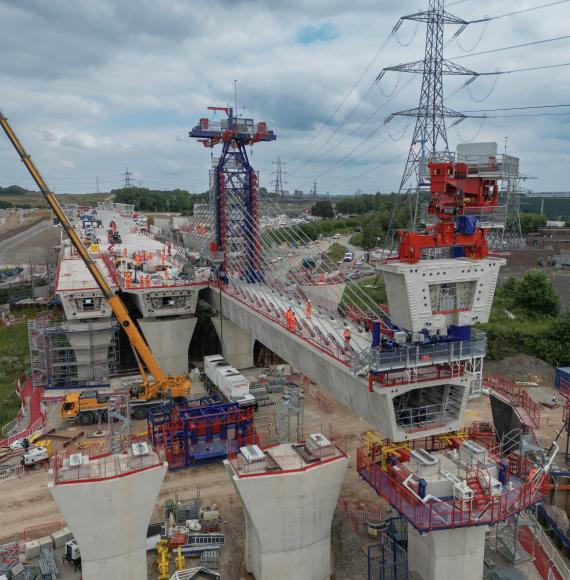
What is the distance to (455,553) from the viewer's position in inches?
788

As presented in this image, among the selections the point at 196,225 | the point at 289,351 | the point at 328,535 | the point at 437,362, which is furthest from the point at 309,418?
the point at 196,225

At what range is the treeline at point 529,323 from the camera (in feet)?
163

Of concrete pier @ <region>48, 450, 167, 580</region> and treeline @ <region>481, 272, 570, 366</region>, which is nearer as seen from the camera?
concrete pier @ <region>48, 450, 167, 580</region>

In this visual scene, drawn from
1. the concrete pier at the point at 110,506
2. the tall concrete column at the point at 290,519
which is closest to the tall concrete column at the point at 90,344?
the concrete pier at the point at 110,506

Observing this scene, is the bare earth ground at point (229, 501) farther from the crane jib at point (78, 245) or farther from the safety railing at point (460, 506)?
the safety railing at point (460, 506)

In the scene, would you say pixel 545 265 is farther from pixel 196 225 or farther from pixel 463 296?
pixel 463 296

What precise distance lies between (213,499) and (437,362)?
14.2 meters

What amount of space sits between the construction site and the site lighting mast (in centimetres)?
17

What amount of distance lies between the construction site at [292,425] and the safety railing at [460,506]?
8 cm

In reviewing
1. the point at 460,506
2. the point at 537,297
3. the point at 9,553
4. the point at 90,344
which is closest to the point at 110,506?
the point at 9,553

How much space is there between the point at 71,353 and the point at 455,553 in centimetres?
3418

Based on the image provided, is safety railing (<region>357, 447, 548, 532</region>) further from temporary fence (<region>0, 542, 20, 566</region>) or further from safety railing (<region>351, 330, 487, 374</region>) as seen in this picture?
temporary fence (<region>0, 542, 20, 566</region>)

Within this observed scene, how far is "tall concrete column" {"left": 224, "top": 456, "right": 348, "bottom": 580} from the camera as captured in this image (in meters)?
20.9

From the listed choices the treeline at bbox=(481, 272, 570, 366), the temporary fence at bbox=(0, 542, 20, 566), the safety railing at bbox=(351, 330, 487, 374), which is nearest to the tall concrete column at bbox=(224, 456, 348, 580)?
the safety railing at bbox=(351, 330, 487, 374)
